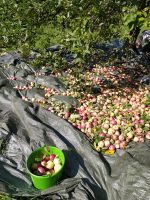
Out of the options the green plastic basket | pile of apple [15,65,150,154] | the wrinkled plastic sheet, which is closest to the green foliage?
pile of apple [15,65,150,154]

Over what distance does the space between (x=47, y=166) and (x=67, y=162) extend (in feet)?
0.92

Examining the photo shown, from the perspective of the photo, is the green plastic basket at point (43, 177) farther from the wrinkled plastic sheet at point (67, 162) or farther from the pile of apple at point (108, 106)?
the pile of apple at point (108, 106)

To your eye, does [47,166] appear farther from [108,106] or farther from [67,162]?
[108,106]

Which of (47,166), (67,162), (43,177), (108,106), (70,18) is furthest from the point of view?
(108,106)

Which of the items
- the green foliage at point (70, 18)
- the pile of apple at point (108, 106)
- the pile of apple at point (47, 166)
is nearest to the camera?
the pile of apple at point (47, 166)

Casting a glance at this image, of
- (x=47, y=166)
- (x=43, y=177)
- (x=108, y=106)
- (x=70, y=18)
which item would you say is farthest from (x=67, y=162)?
(x=70, y=18)

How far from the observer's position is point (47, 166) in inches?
158

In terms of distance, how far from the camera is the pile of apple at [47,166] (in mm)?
3919

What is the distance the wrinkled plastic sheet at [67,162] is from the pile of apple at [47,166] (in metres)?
0.15

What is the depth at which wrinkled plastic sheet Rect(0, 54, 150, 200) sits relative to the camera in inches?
144

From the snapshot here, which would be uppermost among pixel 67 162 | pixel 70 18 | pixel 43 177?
pixel 70 18

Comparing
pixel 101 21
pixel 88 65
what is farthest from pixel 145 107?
pixel 88 65

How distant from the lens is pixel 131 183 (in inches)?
144

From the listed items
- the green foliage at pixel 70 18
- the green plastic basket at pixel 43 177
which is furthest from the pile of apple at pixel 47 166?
the green foliage at pixel 70 18
